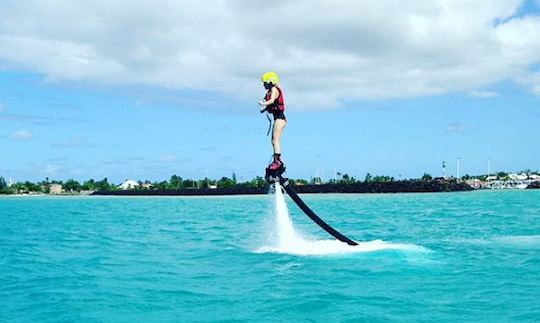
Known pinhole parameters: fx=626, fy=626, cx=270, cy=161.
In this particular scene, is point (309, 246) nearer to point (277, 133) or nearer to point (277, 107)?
point (277, 133)

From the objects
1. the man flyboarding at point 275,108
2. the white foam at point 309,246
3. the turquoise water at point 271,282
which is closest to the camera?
the turquoise water at point 271,282

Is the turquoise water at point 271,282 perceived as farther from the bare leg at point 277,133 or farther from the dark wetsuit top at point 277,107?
the dark wetsuit top at point 277,107

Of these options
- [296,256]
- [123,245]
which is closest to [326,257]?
[296,256]

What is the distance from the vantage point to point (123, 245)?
27.7 m

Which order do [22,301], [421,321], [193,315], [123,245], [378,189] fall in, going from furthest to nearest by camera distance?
[378,189]
[123,245]
[22,301]
[193,315]
[421,321]

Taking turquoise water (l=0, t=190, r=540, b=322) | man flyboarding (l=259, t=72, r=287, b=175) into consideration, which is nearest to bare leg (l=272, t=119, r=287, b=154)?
man flyboarding (l=259, t=72, r=287, b=175)

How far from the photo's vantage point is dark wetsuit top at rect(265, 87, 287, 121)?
15.8 meters

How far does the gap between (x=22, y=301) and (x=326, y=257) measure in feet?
31.0

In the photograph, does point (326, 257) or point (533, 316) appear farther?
point (326, 257)

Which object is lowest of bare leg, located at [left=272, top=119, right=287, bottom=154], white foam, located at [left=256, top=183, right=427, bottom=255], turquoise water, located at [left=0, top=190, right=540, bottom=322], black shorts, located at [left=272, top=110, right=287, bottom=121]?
turquoise water, located at [left=0, top=190, right=540, bottom=322]

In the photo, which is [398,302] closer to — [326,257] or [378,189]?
[326,257]

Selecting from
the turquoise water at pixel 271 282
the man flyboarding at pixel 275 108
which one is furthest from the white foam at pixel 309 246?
the man flyboarding at pixel 275 108

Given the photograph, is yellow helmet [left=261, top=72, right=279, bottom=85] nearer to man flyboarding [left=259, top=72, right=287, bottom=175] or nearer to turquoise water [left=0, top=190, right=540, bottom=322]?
man flyboarding [left=259, top=72, right=287, bottom=175]

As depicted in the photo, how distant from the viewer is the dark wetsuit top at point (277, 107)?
52.0ft
